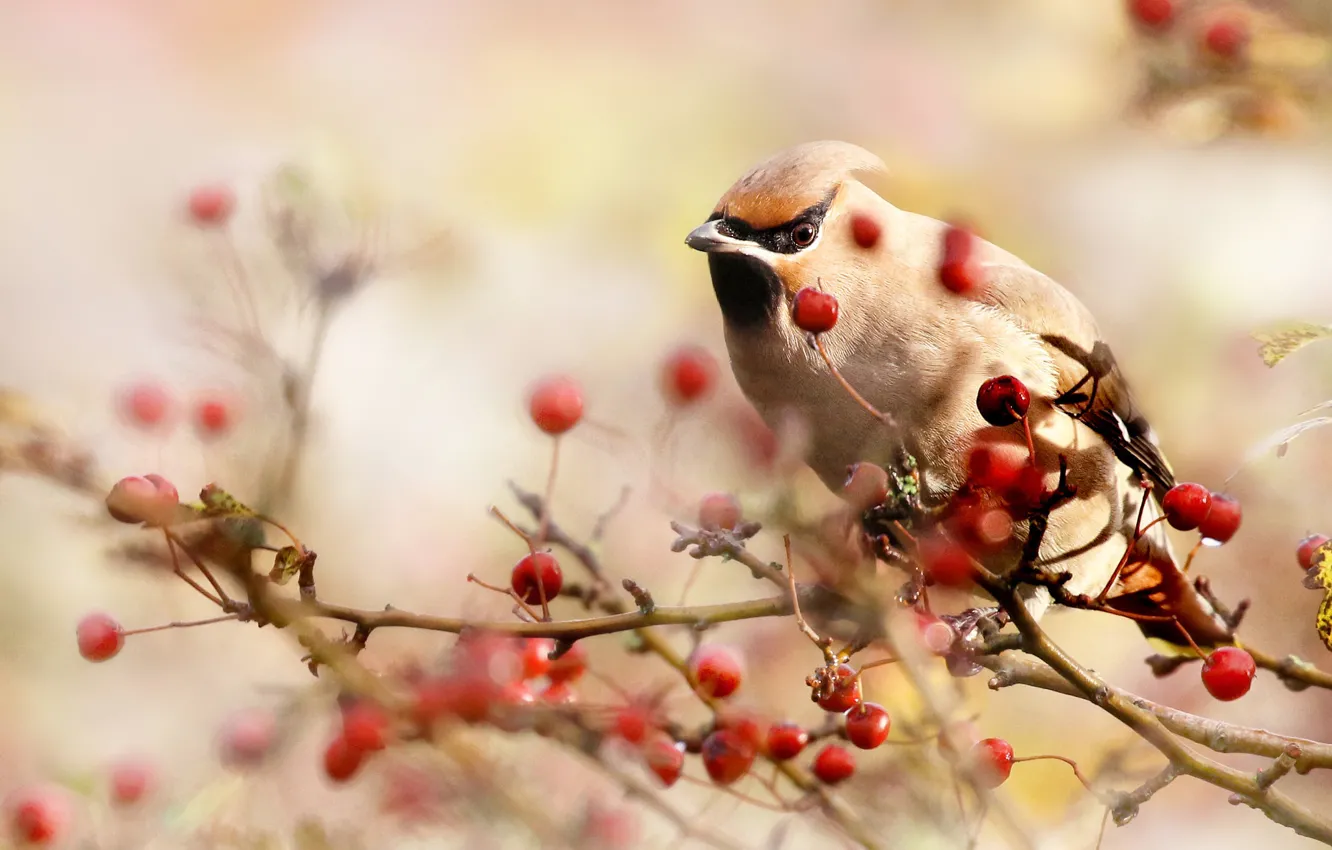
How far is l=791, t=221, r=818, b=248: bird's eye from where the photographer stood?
3068 millimetres

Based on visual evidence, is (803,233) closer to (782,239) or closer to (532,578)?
(782,239)

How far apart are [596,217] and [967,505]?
3.87 meters

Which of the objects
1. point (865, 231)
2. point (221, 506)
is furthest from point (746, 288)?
point (221, 506)

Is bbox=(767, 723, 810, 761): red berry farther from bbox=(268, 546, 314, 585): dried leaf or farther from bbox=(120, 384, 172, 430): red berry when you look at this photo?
bbox=(120, 384, 172, 430): red berry

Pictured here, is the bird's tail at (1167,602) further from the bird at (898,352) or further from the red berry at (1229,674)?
the red berry at (1229,674)

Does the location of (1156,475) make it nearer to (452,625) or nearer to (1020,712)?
(1020,712)

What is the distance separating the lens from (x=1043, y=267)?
465cm

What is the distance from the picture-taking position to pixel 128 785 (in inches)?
99.7

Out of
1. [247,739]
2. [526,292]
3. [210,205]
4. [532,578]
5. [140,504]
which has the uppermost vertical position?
[140,504]

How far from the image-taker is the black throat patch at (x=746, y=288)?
306 centimetres

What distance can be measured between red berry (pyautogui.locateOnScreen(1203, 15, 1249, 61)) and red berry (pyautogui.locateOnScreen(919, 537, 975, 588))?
2030 millimetres

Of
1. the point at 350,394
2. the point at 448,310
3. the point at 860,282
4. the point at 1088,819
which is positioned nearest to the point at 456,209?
the point at 448,310

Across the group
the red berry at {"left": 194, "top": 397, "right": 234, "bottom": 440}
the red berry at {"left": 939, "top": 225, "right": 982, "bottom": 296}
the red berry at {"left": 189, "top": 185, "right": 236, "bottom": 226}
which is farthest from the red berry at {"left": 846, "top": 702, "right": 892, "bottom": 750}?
the red berry at {"left": 189, "top": 185, "right": 236, "bottom": 226}

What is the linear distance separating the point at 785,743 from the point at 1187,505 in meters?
0.75
